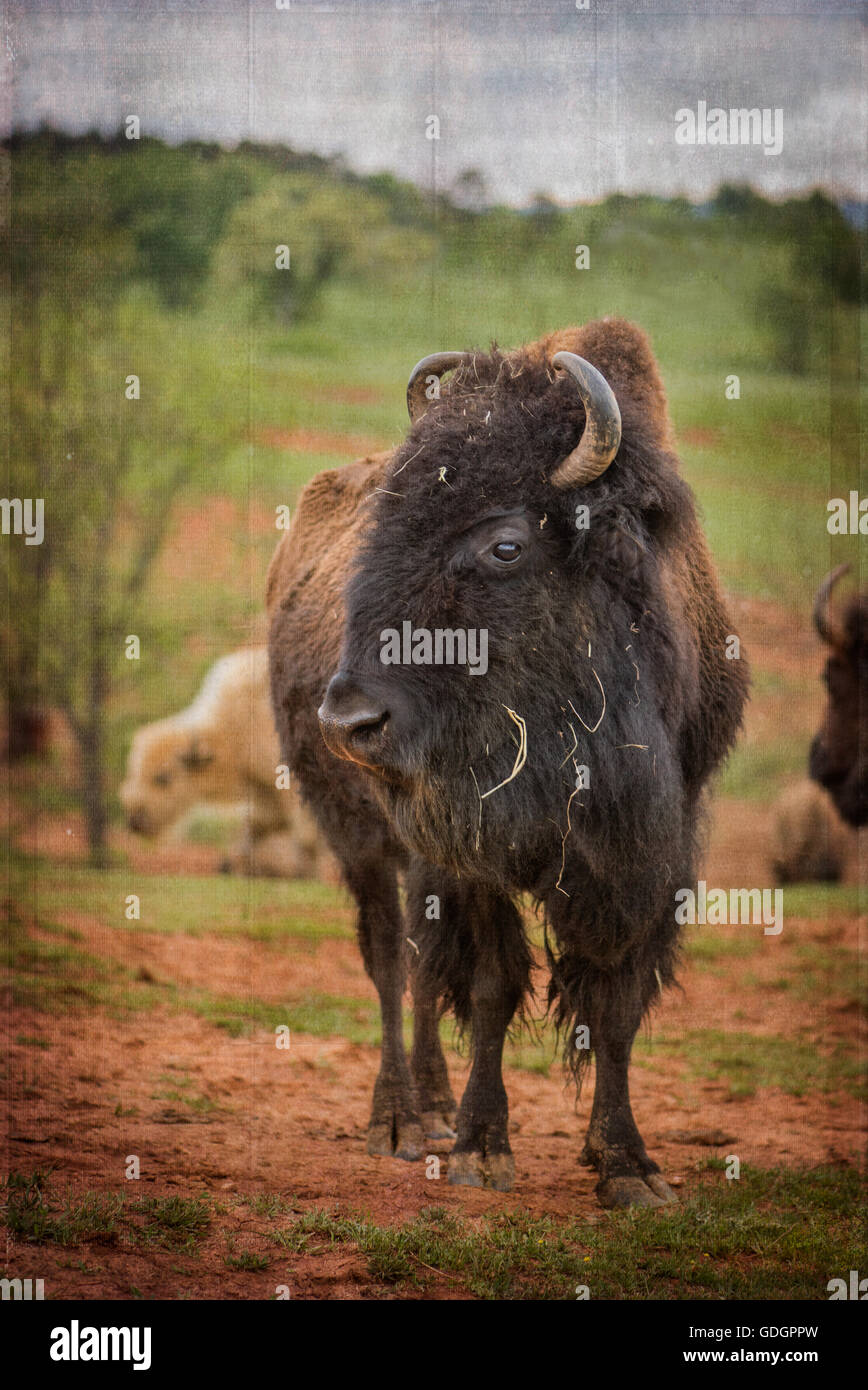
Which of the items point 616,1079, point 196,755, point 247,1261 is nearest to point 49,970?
point 247,1261

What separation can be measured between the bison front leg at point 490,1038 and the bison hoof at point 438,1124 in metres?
0.83

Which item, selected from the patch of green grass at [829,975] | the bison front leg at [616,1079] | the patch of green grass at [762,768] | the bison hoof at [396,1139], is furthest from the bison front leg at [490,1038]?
the patch of green grass at [762,768]

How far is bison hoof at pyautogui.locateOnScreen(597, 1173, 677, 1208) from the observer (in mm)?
4789

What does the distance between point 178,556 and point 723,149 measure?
284 inches

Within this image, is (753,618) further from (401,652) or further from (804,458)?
(401,652)

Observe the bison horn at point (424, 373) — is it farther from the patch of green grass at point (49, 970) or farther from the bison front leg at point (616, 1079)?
the patch of green grass at point (49, 970)

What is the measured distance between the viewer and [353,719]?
395 centimetres

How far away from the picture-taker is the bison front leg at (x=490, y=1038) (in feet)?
16.0

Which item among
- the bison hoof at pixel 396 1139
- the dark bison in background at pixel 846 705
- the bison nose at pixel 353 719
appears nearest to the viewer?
the bison nose at pixel 353 719

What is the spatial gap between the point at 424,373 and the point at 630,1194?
3.30 meters

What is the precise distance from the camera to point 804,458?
8992 millimetres

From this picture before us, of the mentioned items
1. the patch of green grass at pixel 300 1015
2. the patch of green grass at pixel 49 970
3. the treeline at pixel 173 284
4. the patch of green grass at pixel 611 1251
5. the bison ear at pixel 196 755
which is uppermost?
the treeline at pixel 173 284

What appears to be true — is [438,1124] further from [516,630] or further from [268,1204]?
[516,630]
